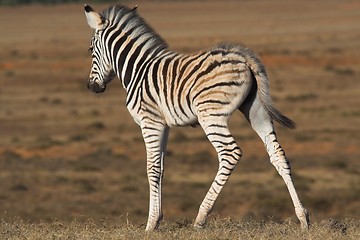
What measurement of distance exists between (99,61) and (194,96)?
144 cm

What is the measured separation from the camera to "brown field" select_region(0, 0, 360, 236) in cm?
1692

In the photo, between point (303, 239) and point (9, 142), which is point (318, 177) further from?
point (303, 239)

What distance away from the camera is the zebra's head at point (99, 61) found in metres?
9.52

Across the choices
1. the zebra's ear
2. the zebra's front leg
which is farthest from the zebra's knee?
the zebra's ear

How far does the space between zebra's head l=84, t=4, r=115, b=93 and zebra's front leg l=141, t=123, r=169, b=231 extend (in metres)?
1.01

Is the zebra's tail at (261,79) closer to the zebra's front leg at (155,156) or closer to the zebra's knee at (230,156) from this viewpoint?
the zebra's knee at (230,156)

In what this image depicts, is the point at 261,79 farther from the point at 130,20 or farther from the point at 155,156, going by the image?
the point at 130,20

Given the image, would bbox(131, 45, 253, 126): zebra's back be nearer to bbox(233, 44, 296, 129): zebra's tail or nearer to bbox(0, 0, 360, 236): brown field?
bbox(233, 44, 296, 129): zebra's tail

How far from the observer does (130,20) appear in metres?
9.41

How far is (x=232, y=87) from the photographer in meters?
8.35

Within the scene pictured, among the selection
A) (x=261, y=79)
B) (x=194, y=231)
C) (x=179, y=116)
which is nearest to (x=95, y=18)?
(x=179, y=116)

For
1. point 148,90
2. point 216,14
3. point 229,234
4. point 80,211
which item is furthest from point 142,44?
point 216,14

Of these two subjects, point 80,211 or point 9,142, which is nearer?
point 80,211

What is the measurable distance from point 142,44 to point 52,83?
100 ft
